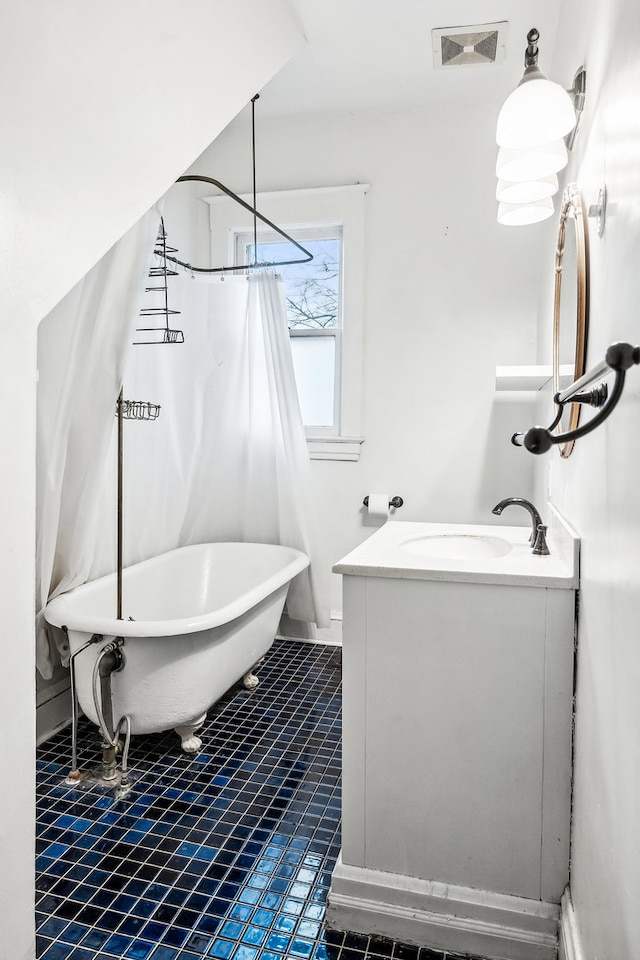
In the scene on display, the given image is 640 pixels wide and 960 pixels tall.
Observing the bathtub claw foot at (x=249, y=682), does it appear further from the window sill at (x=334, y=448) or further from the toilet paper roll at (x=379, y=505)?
the window sill at (x=334, y=448)

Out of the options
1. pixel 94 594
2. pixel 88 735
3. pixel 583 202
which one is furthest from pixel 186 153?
pixel 88 735

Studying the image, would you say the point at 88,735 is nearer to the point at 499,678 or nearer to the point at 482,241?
the point at 499,678

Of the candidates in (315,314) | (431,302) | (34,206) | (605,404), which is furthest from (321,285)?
(605,404)

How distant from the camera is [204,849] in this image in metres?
1.82

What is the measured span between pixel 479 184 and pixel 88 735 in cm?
299

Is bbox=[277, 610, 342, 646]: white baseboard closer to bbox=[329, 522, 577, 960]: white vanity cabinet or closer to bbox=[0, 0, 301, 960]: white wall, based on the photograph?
bbox=[329, 522, 577, 960]: white vanity cabinet

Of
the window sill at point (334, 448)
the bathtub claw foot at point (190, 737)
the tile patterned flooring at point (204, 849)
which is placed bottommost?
the tile patterned flooring at point (204, 849)

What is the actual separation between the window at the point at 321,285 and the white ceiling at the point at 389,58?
416 millimetres

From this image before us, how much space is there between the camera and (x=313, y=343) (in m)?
3.58

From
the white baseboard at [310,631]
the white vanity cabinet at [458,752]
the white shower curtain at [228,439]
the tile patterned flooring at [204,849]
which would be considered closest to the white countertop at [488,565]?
the white vanity cabinet at [458,752]

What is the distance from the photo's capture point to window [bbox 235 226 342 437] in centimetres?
351

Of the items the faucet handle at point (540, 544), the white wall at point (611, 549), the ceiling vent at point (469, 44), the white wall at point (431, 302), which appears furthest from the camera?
the white wall at point (431, 302)

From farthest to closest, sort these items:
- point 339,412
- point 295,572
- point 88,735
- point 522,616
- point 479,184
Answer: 1. point 339,412
2. point 479,184
3. point 295,572
4. point 88,735
5. point 522,616

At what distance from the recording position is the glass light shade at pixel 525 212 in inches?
76.3
